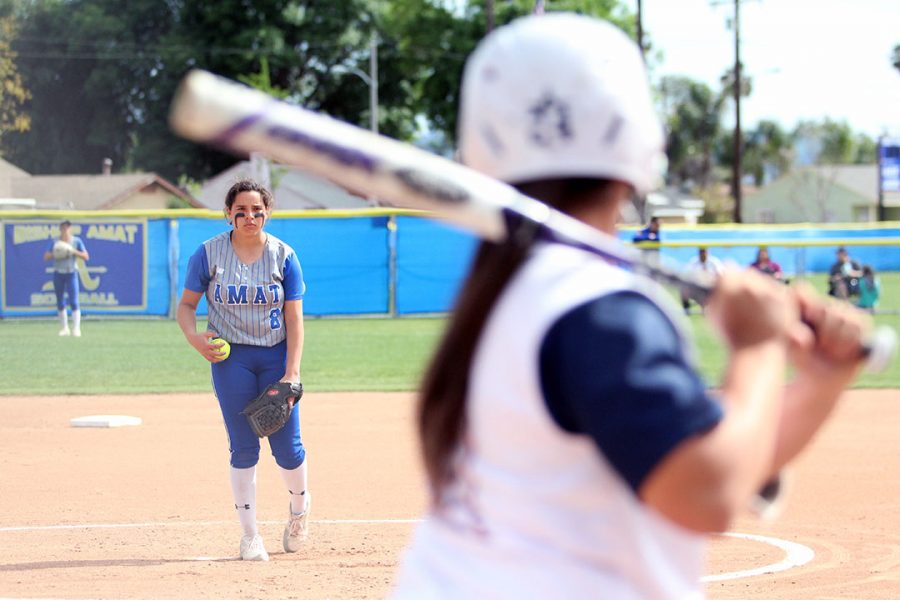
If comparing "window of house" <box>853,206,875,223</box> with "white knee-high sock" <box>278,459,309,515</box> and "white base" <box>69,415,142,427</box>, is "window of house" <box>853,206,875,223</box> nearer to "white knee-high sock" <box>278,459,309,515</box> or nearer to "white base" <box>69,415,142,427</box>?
"white base" <box>69,415,142,427</box>

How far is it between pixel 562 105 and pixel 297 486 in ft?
20.0

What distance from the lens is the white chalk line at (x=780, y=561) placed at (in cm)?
724

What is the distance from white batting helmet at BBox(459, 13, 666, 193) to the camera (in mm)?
2078

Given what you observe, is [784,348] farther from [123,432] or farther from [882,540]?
[123,432]

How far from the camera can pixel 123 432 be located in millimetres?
12945

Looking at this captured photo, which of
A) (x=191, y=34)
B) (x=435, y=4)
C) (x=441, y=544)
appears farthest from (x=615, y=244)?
(x=435, y=4)

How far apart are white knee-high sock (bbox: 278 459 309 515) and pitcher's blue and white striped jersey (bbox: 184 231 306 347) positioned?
0.80m

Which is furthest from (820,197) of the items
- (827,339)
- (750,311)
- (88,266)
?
(750,311)

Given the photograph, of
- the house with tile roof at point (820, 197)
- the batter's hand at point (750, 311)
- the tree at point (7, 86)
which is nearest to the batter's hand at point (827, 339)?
the batter's hand at point (750, 311)

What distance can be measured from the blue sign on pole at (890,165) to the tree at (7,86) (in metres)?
31.6

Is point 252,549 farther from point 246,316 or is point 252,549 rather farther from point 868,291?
point 868,291

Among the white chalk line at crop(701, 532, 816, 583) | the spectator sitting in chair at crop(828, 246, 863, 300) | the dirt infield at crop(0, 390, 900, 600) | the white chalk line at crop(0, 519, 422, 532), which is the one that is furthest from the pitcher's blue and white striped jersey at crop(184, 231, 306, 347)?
the spectator sitting in chair at crop(828, 246, 863, 300)

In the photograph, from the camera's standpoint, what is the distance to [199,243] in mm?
26172

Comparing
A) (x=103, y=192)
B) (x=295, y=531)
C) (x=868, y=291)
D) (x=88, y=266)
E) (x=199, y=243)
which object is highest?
(x=103, y=192)
